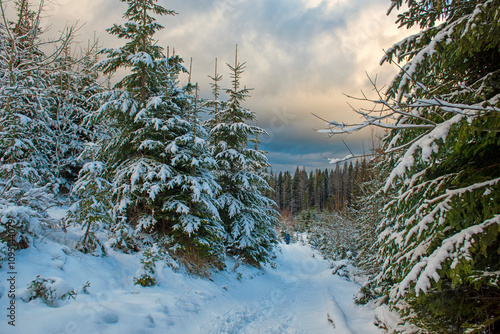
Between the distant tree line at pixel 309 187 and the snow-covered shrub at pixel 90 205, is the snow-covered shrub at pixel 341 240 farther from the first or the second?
the distant tree line at pixel 309 187

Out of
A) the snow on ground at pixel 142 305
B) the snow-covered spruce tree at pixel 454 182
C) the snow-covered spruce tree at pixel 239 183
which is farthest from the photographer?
the snow-covered spruce tree at pixel 239 183

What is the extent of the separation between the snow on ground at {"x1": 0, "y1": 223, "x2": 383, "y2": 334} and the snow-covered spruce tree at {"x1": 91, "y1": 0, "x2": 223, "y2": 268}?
1145mm

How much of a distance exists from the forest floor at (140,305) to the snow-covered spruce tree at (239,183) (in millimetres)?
2504

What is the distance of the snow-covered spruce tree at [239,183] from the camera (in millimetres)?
11094

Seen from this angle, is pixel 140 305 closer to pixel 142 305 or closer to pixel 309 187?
pixel 142 305

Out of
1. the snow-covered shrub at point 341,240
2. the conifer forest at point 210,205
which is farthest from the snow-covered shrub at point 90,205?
the snow-covered shrub at point 341,240

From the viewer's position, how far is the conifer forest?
2.94 meters

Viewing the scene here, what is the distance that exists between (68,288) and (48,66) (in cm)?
423

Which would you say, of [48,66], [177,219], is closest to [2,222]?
[48,66]

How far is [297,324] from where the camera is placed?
634 cm

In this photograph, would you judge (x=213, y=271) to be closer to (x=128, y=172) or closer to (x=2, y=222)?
(x=128, y=172)

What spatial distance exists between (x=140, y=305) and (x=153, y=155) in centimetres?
491

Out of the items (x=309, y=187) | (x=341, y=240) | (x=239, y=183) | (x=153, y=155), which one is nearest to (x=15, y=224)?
(x=153, y=155)

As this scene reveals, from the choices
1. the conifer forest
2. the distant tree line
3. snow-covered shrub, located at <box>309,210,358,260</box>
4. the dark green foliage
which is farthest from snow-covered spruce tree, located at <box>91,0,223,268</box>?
the distant tree line
